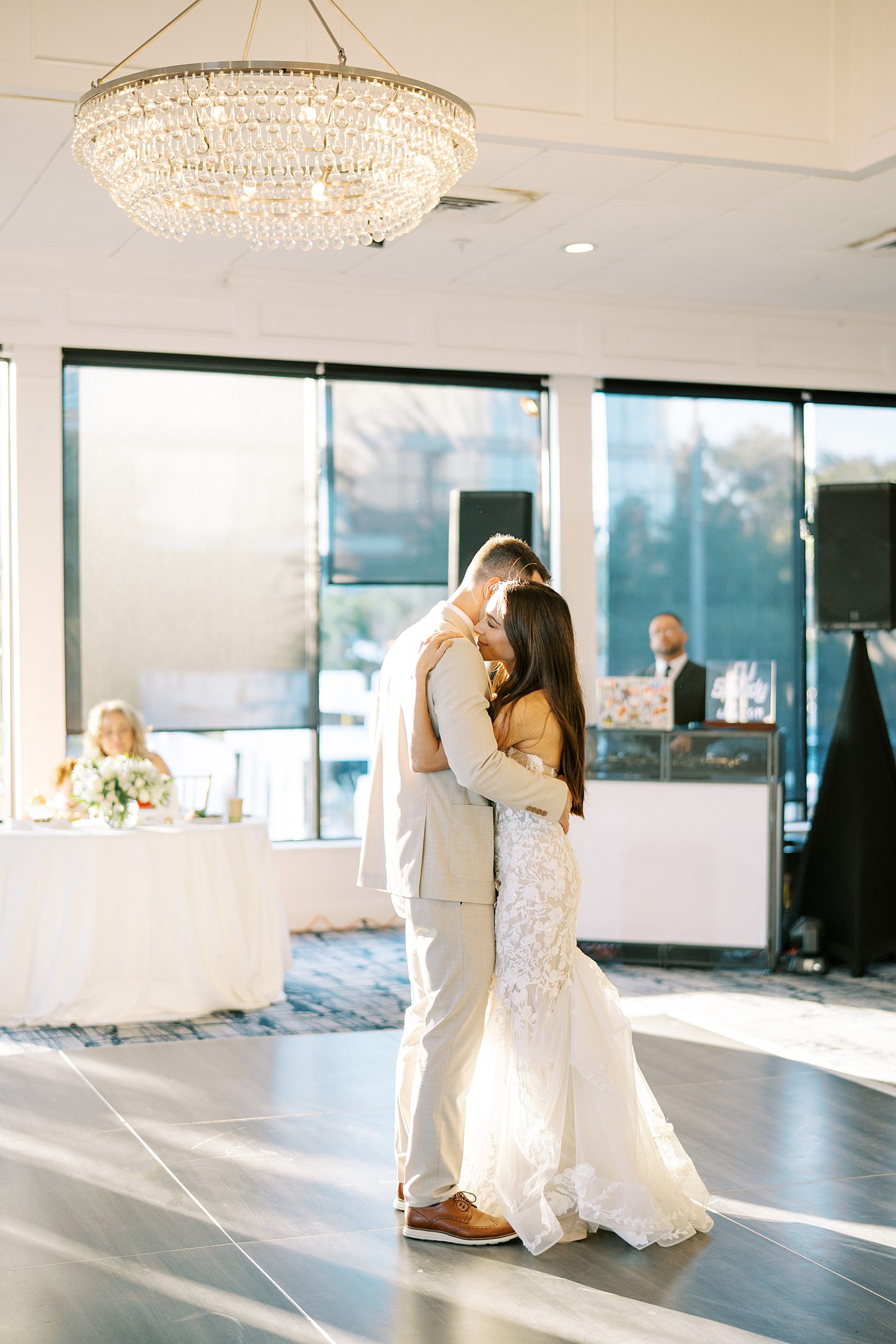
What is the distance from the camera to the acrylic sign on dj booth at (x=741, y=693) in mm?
7012

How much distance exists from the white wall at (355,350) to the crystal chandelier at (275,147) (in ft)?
10.3

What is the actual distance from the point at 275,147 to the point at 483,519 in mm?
3738

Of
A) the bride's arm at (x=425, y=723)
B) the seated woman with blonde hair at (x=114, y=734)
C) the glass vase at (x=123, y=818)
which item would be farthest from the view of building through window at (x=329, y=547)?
the bride's arm at (x=425, y=723)

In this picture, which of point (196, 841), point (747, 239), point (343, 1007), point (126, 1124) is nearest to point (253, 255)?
point (747, 239)

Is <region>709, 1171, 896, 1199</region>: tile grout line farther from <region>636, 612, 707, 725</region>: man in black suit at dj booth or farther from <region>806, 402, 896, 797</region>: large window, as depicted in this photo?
<region>806, 402, 896, 797</region>: large window

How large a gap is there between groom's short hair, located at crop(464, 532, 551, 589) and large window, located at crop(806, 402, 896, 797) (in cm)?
529

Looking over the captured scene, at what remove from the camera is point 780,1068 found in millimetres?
4957

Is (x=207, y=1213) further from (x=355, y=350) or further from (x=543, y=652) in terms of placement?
(x=355, y=350)

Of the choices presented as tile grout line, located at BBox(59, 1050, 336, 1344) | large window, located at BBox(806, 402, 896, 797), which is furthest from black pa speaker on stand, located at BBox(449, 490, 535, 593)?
tile grout line, located at BBox(59, 1050, 336, 1344)

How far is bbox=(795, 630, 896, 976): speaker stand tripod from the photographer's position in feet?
22.5

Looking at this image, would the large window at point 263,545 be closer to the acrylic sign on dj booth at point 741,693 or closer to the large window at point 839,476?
the acrylic sign on dj booth at point 741,693

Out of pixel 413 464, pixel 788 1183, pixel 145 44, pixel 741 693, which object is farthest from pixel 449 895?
pixel 413 464

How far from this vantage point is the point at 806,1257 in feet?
10.8

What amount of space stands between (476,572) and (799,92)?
317cm
